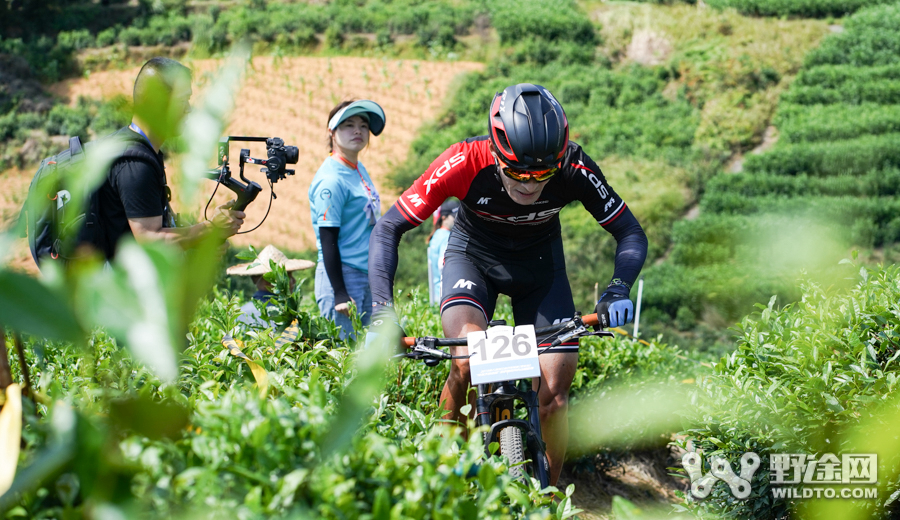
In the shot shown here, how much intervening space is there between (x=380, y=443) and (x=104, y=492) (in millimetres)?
636

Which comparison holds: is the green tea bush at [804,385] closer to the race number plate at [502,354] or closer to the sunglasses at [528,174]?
the race number plate at [502,354]

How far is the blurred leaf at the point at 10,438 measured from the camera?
1062 millimetres

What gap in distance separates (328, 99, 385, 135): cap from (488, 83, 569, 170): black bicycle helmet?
4.35ft

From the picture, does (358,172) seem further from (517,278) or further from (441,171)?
(517,278)

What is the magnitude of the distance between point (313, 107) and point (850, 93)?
1523 centimetres

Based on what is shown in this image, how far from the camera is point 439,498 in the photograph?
1.44m

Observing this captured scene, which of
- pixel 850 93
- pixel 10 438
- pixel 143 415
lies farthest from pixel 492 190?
pixel 850 93

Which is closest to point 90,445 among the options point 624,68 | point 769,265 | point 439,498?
point 439,498

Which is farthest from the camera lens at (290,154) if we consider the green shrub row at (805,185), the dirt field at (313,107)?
the green shrub row at (805,185)

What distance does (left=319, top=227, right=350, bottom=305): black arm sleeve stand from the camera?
440 centimetres

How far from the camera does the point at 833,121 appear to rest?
18750 millimetres

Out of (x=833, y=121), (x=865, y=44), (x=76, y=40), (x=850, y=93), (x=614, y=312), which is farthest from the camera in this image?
(x=76, y=40)

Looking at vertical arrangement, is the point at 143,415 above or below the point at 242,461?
above

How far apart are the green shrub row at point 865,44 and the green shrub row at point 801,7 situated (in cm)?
204
